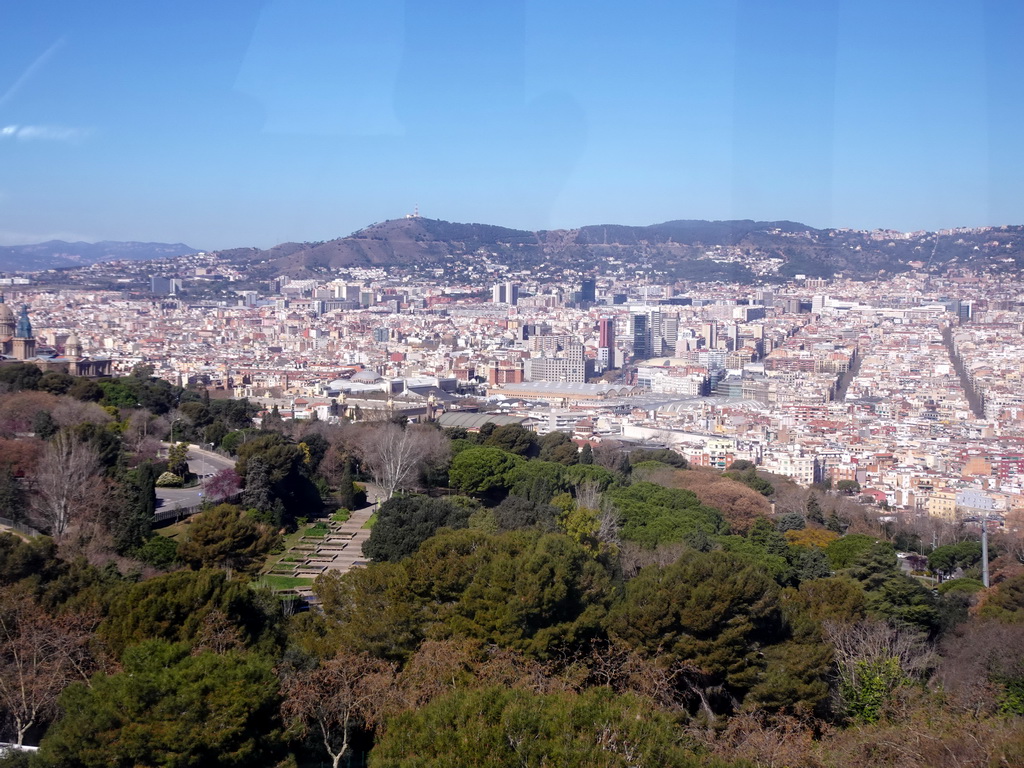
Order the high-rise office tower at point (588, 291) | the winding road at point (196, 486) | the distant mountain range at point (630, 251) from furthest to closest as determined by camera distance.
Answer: the high-rise office tower at point (588, 291) → the distant mountain range at point (630, 251) → the winding road at point (196, 486)

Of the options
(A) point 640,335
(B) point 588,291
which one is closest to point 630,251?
(B) point 588,291

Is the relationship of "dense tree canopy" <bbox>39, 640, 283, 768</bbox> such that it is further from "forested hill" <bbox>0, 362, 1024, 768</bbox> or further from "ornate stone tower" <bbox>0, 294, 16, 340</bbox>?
"ornate stone tower" <bbox>0, 294, 16, 340</bbox>

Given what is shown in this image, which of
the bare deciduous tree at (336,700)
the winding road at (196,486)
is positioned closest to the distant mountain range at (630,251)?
the winding road at (196,486)

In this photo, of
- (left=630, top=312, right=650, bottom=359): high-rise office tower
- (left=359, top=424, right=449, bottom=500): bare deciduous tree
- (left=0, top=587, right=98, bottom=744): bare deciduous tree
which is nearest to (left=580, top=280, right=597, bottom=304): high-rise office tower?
(left=630, top=312, right=650, bottom=359): high-rise office tower

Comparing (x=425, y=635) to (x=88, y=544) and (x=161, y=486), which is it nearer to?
(x=88, y=544)

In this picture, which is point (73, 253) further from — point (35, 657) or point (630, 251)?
point (35, 657)

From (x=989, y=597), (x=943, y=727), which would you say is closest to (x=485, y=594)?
(x=943, y=727)

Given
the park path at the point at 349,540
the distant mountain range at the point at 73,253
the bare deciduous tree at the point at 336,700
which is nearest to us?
the bare deciduous tree at the point at 336,700

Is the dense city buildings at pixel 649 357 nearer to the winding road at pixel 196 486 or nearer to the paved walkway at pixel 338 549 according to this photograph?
the winding road at pixel 196 486
